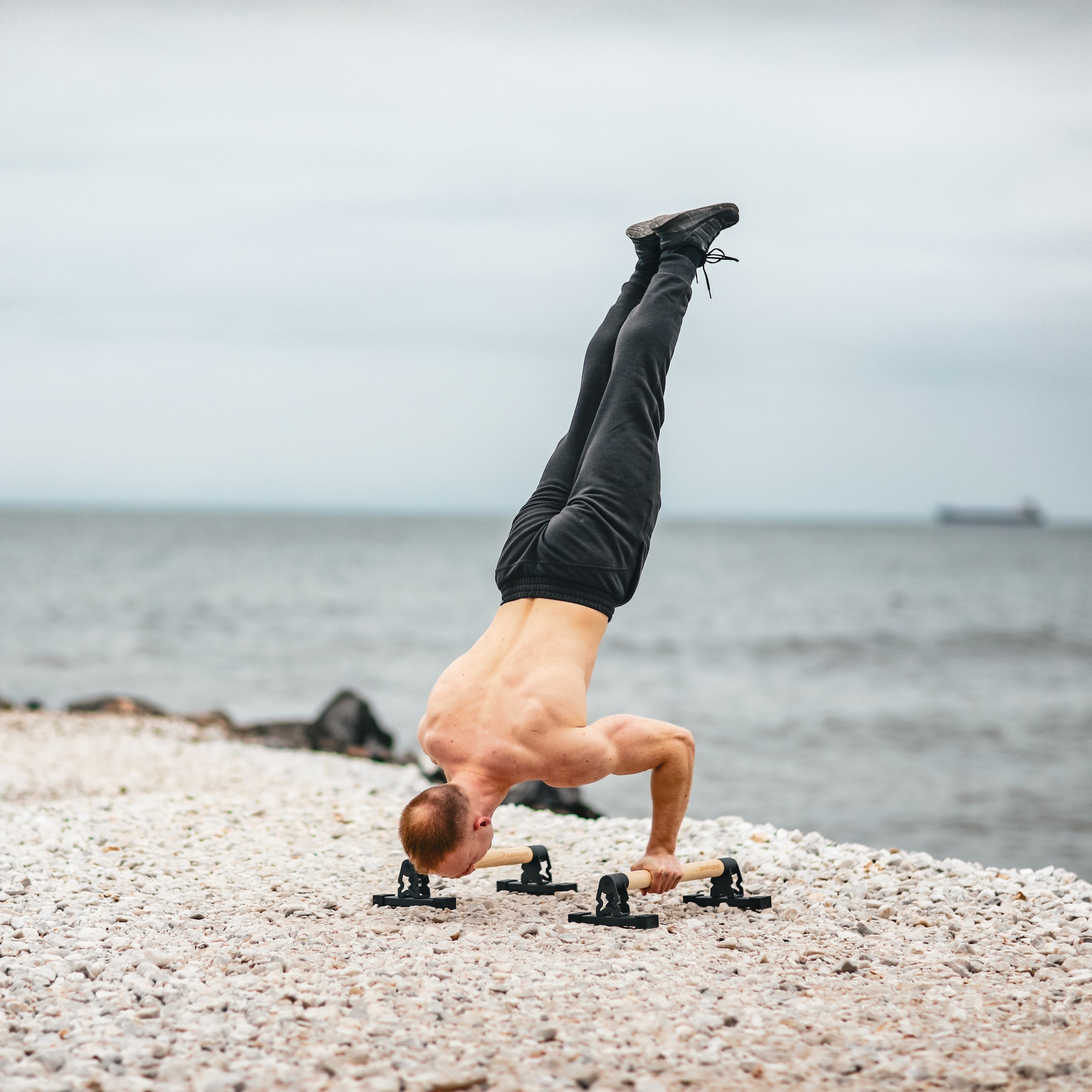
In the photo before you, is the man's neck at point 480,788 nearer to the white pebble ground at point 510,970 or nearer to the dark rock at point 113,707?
the white pebble ground at point 510,970

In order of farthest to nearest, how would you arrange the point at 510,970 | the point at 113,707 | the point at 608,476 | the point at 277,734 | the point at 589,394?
1. the point at 113,707
2. the point at 277,734
3. the point at 589,394
4. the point at 608,476
5. the point at 510,970

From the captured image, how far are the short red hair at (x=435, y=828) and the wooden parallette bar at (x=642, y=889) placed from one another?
0.89m

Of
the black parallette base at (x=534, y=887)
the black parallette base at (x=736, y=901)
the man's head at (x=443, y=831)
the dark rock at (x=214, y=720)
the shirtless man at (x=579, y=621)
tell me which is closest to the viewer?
the man's head at (x=443, y=831)

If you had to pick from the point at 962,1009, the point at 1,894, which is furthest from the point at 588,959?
the point at 1,894

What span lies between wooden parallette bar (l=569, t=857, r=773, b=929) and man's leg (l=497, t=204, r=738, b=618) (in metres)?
1.34

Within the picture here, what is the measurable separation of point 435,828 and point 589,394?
2791 mm

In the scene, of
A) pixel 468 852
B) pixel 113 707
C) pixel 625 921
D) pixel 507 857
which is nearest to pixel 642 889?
pixel 625 921

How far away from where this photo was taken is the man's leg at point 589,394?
21.2ft

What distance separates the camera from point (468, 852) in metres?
5.25

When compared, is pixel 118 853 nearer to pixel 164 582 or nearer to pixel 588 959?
pixel 588 959

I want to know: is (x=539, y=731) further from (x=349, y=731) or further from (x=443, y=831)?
(x=349, y=731)

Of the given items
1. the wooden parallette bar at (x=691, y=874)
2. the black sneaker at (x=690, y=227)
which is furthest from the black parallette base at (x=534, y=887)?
the black sneaker at (x=690, y=227)

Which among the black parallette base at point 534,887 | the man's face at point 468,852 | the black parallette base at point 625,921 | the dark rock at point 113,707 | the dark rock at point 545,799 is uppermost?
the man's face at point 468,852

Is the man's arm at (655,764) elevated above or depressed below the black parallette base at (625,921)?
above
